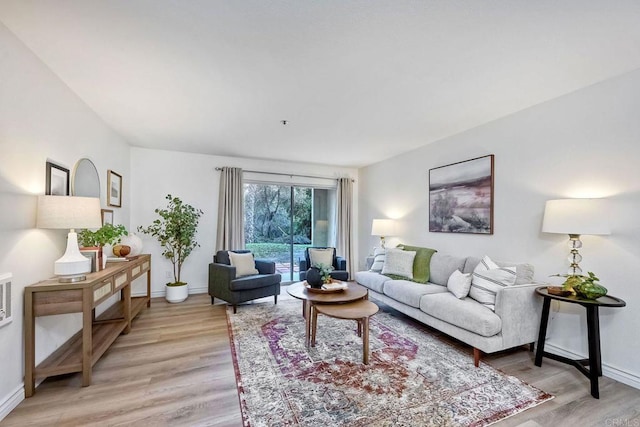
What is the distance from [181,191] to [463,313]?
14.7 ft

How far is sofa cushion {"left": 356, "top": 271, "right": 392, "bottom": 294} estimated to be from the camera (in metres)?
3.76

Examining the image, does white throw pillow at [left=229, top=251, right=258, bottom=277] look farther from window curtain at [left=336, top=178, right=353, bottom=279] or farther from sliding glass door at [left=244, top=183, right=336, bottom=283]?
window curtain at [left=336, top=178, right=353, bottom=279]

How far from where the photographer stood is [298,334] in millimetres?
3047

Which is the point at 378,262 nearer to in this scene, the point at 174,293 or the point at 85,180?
the point at 174,293

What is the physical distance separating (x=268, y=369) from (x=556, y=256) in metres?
2.87

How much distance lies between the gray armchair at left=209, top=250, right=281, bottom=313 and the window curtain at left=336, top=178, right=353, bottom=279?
1.88 metres

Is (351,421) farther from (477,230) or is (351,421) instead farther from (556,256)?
(477,230)

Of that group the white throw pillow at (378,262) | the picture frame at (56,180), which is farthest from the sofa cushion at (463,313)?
the picture frame at (56,180)

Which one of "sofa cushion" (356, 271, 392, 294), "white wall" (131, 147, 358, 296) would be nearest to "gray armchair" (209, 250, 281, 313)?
"white wall" (131, 147, 358, 296)

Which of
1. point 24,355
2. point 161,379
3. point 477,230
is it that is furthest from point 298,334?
point 477,230

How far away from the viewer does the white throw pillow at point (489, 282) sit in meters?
2.66

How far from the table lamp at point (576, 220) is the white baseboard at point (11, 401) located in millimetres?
4169

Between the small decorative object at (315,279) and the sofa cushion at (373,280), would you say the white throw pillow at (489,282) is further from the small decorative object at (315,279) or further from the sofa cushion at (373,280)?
the small decorative object at (315,279)

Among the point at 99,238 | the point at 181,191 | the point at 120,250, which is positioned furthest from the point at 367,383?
the point at 181,191
